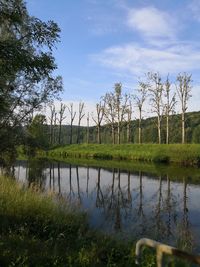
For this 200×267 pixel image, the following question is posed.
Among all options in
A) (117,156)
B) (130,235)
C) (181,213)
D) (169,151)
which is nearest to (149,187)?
(181,213)

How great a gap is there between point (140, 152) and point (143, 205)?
1368 inches

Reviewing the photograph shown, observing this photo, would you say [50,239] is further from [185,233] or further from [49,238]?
[185,233]

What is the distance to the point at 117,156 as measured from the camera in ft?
185

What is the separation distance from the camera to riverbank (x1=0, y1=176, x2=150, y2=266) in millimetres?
7715

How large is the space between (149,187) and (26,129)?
30.3 feet

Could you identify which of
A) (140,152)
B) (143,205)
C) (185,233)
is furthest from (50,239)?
(140,152)

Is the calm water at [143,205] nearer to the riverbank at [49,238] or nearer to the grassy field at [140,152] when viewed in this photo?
the riverbank at [49,238]

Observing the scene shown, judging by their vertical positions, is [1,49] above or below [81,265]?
above

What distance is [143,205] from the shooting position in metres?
18.8

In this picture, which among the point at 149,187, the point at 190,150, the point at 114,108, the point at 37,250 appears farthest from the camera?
the point at 114,108

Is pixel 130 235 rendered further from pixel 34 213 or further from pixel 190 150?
pixel 190 150

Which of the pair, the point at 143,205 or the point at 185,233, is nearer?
the point at 185,233

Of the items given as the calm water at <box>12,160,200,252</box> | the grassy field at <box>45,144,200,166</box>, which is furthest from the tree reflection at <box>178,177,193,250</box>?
the grassy field at <box>45,144,200,166</box>

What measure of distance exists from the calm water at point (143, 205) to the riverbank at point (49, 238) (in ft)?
5.08
